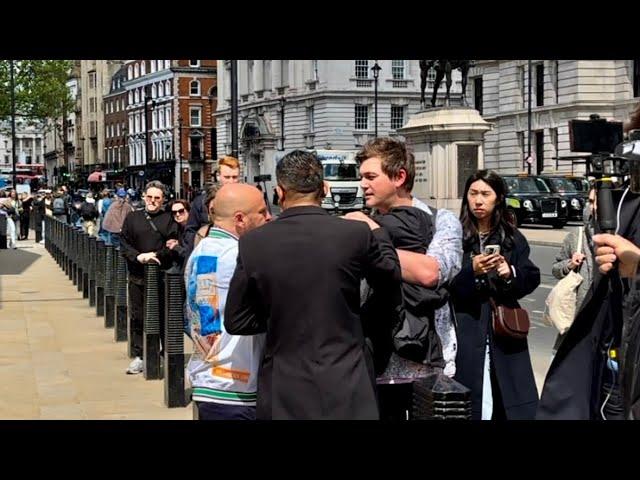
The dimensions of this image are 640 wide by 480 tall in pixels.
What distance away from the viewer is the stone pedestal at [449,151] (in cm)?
3023

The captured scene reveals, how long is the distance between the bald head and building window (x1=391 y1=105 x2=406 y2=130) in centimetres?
7842

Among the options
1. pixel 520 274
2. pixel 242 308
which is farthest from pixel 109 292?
pixel 242 308

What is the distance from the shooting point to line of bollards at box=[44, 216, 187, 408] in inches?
376

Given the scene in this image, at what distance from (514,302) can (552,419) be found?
83.2 inches

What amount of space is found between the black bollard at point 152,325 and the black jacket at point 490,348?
519 cm

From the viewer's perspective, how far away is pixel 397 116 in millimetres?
84500

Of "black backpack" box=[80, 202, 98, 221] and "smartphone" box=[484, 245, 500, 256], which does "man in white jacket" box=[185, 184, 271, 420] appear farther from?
"black backpack" box=[80, 202, 98, 221]

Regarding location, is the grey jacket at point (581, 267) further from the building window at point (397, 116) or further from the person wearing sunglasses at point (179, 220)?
the building window at point (397, 116)

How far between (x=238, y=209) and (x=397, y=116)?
262 feet

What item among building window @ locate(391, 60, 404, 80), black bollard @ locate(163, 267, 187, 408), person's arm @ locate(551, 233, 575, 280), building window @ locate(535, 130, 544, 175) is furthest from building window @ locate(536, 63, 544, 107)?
person's arm @ locate(551, 233, 575, 280)

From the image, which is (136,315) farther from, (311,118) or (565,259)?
(311,118)

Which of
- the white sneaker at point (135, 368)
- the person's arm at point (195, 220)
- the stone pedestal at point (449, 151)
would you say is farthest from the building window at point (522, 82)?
the person's arm at point (195, 220)
